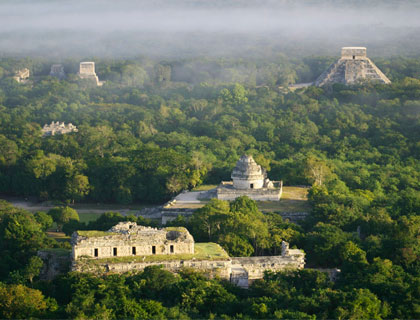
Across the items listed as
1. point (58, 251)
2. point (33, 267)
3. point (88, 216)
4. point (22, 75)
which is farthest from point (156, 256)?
point (22, 75)

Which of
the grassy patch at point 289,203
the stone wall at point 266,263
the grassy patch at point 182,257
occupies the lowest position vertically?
the grassy patch at point 289,203

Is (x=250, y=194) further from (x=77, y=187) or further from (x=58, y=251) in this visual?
(x=58, y=251)

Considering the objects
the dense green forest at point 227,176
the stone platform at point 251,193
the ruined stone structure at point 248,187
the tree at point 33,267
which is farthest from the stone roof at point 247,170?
the tree at point 33,267

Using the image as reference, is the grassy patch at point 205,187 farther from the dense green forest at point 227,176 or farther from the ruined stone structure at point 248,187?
the ruined stone structure at point 248,187

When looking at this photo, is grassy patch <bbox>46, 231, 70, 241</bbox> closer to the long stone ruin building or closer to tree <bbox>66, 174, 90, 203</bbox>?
tree <bbox>66, 174, 90, 203</bbox>

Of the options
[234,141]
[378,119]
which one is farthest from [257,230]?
[378,119]

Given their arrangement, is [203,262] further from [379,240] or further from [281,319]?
[379,240]
